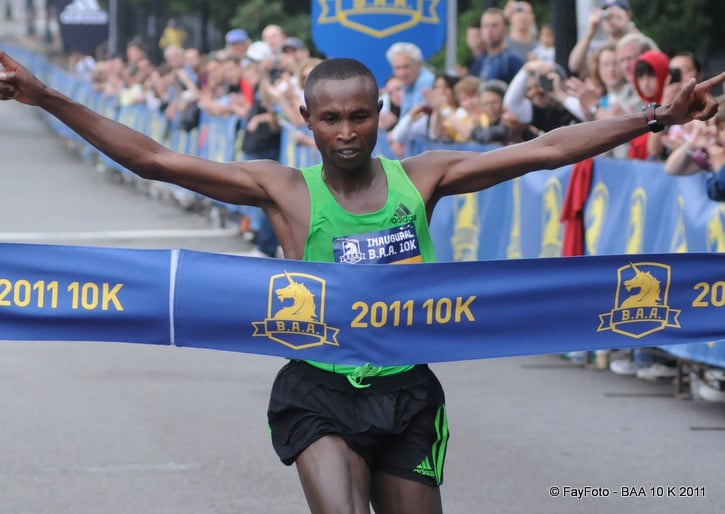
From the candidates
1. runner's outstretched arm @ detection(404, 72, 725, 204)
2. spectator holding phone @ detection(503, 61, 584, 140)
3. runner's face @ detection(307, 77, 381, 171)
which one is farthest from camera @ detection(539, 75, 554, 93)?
runner's face @ detection(307, 77, 381, 171)

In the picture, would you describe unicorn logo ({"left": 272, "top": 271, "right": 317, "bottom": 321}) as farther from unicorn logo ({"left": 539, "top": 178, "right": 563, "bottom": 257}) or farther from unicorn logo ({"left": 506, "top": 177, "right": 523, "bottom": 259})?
unicorn logo ({"left": 506, "top": 177, "right": 523, "bottom": 259})

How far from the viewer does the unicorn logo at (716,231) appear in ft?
29.7

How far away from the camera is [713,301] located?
555cm

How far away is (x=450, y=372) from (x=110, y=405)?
8.02 ft

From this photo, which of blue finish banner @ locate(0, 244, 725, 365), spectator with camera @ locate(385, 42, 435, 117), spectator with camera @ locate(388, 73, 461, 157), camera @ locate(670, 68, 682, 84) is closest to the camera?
blue finish banner @ locate(0, 244, 725, 365)

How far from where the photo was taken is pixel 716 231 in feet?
29.9

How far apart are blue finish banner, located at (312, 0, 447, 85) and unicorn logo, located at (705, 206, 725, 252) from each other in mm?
6086

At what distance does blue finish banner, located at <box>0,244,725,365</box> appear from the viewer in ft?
16.7

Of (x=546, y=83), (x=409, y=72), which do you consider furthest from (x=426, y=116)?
(x=546, y=83)

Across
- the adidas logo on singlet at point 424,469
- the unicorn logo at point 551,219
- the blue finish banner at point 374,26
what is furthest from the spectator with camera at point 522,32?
the adidas logo on singlet at point 424,469

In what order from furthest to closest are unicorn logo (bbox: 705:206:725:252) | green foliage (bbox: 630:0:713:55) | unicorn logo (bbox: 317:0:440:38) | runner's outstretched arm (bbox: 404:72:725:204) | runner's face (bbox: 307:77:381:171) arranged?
1. green foliage (bbox: 630:0:713:55)
2. unicorn logo (bbox: 317:0:440:38)
3. unicorn logo (bbox: 705:206:725:252)
4. runner's outstretched arm (bbox: 404:72:725:204)
5. runner's face (bbox: 307:77:381:171)

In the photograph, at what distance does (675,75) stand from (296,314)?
19.9ft

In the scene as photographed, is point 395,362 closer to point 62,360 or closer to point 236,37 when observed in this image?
point 62,360

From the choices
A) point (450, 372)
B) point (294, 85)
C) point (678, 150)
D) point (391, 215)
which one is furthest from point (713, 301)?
point (294, 85)
